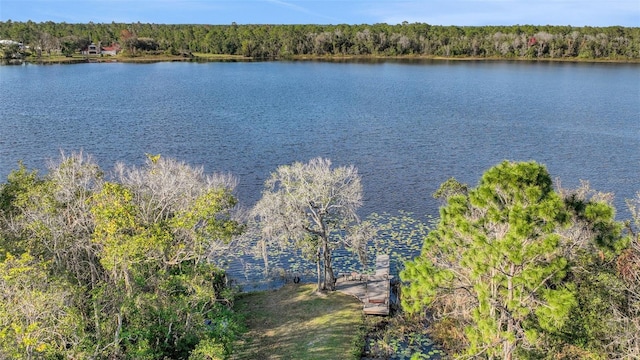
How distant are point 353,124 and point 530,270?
202 feet

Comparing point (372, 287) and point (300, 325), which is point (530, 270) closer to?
point (300, 325)

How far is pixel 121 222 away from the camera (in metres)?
20.6

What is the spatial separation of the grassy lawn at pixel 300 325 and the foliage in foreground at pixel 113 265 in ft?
11.6

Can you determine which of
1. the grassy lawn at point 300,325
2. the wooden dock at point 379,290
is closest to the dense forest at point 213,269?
the wooden dock at point 379,290

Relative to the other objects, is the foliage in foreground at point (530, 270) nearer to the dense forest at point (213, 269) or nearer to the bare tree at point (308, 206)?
the dense forest at point (213, 269)

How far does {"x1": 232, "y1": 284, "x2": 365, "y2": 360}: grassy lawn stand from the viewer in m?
25.4

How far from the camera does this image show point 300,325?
27922mm

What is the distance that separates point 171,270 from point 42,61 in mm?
172719

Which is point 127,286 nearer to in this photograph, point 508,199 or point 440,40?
point 508,199

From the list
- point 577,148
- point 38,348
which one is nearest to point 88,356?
point 38,348

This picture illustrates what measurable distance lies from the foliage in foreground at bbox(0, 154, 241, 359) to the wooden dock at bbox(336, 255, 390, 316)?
30.7ft

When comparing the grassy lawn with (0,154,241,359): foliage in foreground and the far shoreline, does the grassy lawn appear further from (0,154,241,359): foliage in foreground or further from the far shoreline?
the far shoreline

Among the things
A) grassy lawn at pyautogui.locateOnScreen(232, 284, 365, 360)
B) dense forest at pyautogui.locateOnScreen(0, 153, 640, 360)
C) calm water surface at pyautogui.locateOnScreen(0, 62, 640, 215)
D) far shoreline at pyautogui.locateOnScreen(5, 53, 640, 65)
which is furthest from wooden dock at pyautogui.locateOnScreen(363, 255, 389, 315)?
far shoreline at pyautogui.locateOnScreen(5, 53, 640, 65)

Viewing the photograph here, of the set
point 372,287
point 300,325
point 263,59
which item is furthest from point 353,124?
point 263,59
